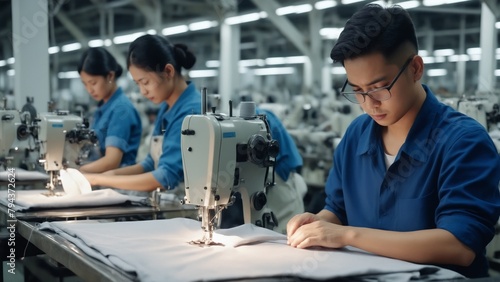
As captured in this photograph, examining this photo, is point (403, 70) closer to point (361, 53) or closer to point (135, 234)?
point (361, 53)

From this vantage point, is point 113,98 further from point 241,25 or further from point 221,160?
point 241,25

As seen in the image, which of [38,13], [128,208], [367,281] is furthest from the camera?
[38,13]

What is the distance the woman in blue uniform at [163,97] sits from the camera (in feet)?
10.2

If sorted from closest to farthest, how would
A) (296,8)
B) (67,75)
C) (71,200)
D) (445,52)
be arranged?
(71,200) → (296,8) → (445,52) → (67,75)

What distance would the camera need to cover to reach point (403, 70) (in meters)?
1.82

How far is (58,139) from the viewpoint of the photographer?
321cm

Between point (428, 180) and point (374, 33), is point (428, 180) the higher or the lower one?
the lower one

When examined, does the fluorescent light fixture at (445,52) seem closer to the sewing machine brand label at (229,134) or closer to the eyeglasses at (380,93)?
the sewing machine brand label at (229,134)

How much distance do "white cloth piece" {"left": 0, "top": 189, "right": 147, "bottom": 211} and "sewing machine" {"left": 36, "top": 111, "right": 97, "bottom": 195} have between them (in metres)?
0.17

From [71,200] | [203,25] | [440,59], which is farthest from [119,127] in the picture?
[440,59]

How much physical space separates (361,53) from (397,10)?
179mm

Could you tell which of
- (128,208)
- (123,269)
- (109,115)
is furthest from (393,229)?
(109,115)

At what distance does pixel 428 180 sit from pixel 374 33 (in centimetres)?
44

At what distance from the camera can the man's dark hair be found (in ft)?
5.88
